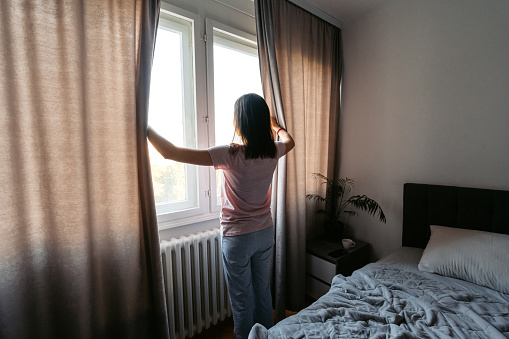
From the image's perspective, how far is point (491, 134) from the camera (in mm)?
1621

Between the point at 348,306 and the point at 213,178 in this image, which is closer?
Result: the point at 348,306

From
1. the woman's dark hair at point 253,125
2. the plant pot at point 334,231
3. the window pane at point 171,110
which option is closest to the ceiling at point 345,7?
the window pane at point 171,110

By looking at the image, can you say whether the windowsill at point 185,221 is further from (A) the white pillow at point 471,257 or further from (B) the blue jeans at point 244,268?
(A) the white pillow at point 471,257

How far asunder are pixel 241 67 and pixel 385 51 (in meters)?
1.39

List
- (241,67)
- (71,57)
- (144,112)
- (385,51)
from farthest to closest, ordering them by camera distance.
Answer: (385,51) < (241,67) < (144,112) < (71,57)

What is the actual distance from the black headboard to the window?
5.44 feet

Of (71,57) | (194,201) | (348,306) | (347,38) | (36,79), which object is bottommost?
(348,306)

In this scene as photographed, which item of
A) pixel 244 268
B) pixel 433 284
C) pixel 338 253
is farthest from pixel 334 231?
pixel 244 268

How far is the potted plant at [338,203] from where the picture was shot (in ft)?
6.61

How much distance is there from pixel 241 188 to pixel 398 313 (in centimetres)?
100

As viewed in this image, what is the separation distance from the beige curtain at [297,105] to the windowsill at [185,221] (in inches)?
21.6

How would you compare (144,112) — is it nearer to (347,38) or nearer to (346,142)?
(346,142)

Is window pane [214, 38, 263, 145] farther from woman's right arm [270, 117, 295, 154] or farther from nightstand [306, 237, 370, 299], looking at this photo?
nightstand [306, 237, 370, 299]

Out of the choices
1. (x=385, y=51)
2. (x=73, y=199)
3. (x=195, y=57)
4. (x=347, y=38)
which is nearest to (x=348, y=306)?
(x=73, y=199)
